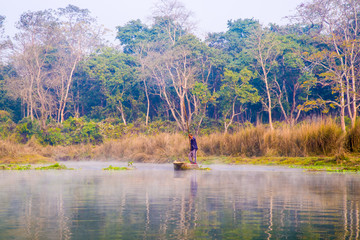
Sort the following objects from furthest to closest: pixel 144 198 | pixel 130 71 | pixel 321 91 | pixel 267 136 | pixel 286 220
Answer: pixel 130 71, pixel 321 91, pixel 267 136, pixel 144 198, pixel 286 220

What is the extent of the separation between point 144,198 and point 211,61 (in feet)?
140

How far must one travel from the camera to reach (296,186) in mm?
14430

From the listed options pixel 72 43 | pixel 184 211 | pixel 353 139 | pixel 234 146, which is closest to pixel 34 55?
pixel 72 43

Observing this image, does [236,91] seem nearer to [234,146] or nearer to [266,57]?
[266,57]

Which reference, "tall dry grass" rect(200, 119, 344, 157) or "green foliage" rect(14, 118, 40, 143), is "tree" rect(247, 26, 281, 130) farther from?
"green foliage" rect(14, 118, 40, 143)

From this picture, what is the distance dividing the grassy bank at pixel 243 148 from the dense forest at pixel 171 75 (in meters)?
11.0

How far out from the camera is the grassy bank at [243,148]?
2347cm

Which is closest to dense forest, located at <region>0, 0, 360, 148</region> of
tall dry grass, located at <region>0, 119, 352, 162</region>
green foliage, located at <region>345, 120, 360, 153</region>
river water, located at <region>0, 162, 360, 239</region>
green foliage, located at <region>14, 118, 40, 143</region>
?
green foliage, located at <region>14, 118, 40, 143</region>

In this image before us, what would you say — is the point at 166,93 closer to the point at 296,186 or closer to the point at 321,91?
the point at 321,91

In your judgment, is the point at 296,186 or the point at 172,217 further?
the point at 296,186

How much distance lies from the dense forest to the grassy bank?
1099 centimetres

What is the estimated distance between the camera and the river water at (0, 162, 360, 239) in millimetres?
7588

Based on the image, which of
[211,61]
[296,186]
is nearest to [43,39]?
[211,61]

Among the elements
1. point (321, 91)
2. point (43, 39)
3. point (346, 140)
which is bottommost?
point (346, 140)
